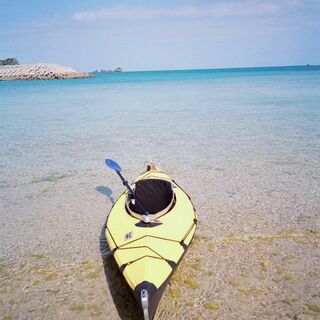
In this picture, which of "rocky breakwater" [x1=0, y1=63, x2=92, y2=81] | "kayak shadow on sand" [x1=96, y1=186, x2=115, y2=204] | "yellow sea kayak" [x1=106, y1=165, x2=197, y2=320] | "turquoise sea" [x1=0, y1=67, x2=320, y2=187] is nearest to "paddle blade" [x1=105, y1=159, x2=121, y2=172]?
"yellow sea kayak" [x1=106, y1=165, x2=197, y2=320]

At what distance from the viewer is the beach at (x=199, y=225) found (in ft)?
→ 16.2

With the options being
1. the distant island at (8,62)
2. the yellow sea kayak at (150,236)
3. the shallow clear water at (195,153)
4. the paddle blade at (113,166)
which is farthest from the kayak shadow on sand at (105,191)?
the distant island at (8,62)

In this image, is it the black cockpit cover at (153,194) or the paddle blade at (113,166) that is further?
the paddle blade at (113,166)

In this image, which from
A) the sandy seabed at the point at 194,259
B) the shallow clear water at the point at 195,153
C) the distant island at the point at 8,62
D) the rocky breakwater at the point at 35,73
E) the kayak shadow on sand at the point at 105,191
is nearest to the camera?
the sandy seabed at the point at 194,259

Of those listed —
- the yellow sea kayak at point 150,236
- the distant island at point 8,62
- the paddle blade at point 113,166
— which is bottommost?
the yellow sea kayak at point 150,236

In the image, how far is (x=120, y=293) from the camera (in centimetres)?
508

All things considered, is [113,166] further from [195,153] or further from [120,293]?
[195,153]

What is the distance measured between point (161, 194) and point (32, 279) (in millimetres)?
2932

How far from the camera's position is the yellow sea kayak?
4125 millimetres

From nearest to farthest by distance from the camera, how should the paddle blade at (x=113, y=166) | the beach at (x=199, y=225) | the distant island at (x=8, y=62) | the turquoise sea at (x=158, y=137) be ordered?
1. the beach at (x=199, y=225)
2. the paddle blade at (x=113, y=166)
3. the turquoise sea at (x=158, y=137)
4. the distant island at (x=8, y=62)

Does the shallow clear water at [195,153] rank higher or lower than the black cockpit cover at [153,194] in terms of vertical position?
lower

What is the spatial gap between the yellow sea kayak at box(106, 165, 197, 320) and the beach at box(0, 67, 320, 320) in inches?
30.6

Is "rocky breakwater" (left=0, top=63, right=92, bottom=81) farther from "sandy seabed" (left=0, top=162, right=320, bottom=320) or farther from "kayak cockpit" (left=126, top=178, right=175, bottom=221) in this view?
"kayak cockpit" (left=126, top=178, right=175, bottom=221)

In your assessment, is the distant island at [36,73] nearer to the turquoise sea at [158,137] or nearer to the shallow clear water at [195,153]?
the turquoise sea at [158,137]
